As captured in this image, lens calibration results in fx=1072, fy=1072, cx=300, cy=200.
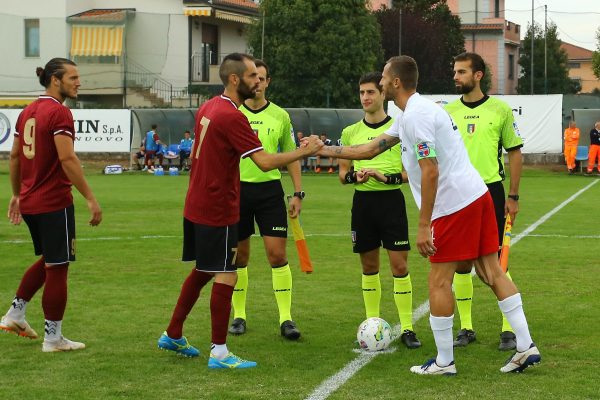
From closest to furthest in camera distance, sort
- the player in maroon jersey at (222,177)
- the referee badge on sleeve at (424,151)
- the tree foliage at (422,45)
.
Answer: the referee badge on sleeve at (424,151) → the player in maroon jersey at (222,177) → the tree foliage at (422,45)

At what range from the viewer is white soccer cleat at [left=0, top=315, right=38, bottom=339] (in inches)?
344

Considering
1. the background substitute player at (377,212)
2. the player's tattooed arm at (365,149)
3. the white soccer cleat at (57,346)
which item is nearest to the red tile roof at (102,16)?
the background substitute player at (377,212)

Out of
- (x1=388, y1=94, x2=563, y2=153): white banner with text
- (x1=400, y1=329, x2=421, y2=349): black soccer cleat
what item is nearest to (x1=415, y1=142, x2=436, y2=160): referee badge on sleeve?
(x1=400, y1=329, x2=421, y2=349): black soccer cleat

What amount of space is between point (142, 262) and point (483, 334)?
6184 millimetres

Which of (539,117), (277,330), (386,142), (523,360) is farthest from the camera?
(539,117)

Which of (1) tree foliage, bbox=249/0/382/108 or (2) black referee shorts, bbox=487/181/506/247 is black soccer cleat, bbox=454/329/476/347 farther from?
(1) tree foliage, bbox=249/0/382/108

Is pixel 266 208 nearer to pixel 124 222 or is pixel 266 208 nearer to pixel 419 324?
pixel 419 324

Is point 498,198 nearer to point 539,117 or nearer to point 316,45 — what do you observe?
point 539,117

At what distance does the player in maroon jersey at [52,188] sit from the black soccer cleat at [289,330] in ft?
5.66

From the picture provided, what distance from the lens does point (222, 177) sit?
308 inches

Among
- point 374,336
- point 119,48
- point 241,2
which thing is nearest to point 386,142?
point 374,336

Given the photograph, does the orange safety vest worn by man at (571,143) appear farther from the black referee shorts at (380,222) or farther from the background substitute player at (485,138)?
the black referee shorts at (380,222)

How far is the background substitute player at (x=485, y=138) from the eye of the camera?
8688 mm

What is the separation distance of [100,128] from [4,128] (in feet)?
13.5
